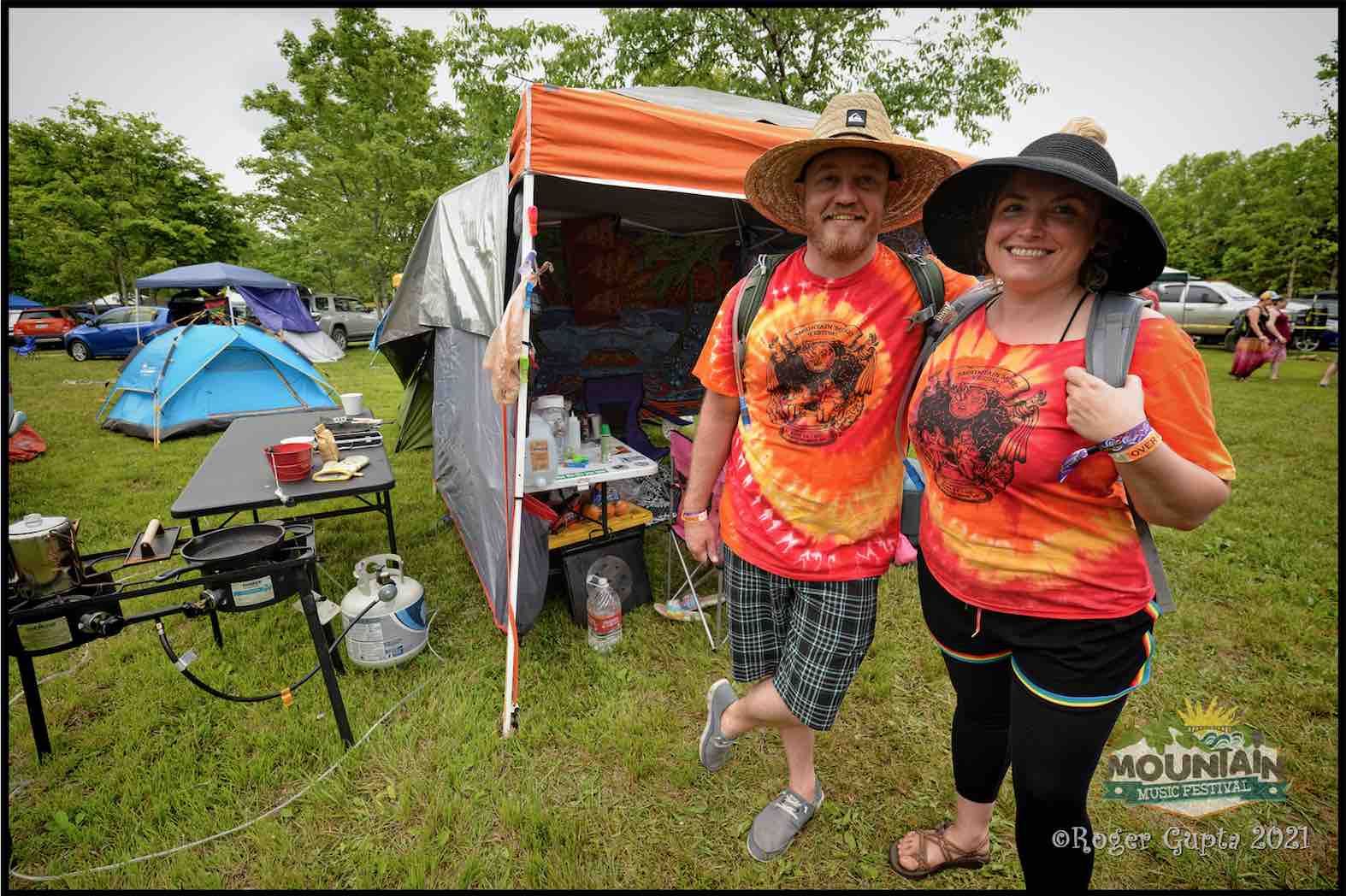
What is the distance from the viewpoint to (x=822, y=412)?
1699 millimetres

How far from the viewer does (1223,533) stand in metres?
4.57

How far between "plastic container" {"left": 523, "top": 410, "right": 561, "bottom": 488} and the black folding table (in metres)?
0.69

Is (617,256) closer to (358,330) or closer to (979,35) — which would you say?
(979,35)

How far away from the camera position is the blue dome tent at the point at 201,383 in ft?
24.3

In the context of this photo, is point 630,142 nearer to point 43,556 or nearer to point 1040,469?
point 1040,469

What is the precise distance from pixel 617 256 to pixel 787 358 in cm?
520

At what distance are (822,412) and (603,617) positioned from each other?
2.01 meters

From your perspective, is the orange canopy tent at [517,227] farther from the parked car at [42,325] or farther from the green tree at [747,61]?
the parked car at [42,325]

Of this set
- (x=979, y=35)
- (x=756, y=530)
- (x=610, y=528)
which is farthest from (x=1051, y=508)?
(x=979, y=35)

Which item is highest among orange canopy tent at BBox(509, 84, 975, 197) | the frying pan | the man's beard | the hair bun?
orange canopy tent at BBox(509, 84, 975, 197)

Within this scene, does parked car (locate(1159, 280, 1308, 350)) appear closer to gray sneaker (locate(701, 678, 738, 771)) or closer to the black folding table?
gray sneaker (locate(701, 678, 738, 771))

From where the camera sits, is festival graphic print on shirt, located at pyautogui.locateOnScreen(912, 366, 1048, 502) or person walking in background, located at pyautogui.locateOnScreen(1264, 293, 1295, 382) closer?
festival graphic print on shirt, located at pyautogui.locateOnScreen(912, 366, 1048, 502)

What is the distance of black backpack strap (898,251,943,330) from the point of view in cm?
166

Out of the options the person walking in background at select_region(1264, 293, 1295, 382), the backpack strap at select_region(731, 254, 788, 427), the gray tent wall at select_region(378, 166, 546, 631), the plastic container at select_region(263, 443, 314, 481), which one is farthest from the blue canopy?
the person walking in background at select_region(1264, 293, 1295, 382)
